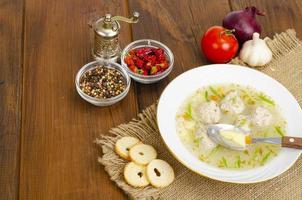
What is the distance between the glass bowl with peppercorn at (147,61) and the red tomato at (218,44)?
0.11 meters

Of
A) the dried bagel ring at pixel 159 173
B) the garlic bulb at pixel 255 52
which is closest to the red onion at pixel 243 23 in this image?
the garlic bulb at pixel 255 52

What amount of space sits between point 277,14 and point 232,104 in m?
0.49

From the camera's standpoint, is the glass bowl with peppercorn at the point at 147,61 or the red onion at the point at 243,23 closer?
the glass bowl with peppercorn at the point at 147,61

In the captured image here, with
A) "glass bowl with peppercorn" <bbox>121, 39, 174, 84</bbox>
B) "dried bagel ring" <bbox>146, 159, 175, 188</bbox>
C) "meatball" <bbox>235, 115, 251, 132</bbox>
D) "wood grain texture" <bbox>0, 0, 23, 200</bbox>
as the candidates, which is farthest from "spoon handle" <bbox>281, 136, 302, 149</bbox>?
"wood grain texture" <bbox>0, 0, 23, 200</bbox>

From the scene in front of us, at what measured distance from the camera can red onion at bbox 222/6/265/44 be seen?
160 centimetres

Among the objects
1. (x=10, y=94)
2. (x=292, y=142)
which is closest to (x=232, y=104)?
(x=292, y=142)

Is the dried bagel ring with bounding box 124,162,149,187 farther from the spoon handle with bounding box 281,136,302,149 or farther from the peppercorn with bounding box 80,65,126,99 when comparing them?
the spoon handle with bounding box 281,136,302,149

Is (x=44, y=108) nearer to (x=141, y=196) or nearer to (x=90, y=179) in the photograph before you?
(x=90, y=179)

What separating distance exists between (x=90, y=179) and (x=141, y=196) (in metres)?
0.14

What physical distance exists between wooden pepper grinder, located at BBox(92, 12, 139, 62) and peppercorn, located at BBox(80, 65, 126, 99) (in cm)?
6

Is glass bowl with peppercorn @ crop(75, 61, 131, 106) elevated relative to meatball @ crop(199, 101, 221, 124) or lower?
lower

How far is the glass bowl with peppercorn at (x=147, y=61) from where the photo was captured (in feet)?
4.93

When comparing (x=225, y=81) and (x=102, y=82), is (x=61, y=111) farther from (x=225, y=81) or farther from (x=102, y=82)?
(x=225, y=81)

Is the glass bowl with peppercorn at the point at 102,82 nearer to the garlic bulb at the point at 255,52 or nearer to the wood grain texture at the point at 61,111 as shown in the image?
the wood grain texture at the point at 61,111
